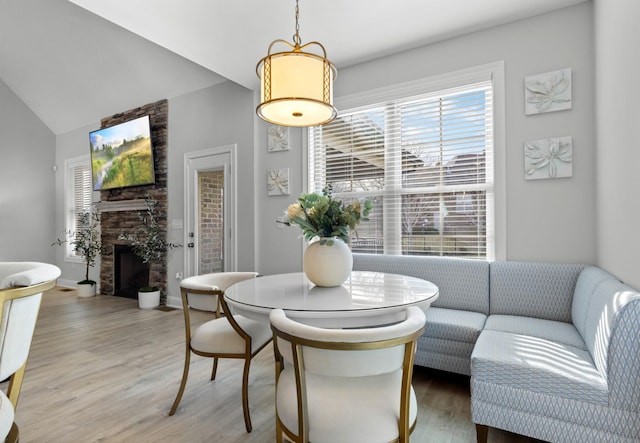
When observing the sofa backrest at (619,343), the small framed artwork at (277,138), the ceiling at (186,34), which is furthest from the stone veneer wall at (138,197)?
the sofa backrest at (619,343)

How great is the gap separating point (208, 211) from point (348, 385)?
379 cm

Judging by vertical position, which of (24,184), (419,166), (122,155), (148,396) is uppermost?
(122,155)

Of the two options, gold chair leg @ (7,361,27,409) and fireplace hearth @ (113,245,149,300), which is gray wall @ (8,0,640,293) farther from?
gold chair leg @ (7,361,27,409)

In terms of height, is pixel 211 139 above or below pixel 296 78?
above

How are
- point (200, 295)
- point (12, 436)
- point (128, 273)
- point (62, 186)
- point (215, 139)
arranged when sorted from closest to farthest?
point (12, 436)
point (200, 295)
point (215, 139)
point (128, 273)
point (62, 186)

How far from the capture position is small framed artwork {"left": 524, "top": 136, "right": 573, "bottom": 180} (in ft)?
8.08

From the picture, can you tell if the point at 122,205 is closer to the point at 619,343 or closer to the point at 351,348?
the point at 351,348

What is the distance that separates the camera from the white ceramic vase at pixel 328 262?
6.16 ft

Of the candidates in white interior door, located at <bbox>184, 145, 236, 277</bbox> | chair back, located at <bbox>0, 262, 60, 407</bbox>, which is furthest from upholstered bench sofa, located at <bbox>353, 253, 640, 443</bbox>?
white interior door, located at <bbox>184, 145, 236, 277</bbox>

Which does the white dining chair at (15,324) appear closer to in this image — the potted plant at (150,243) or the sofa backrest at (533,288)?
the sofa backrest at (533,288)

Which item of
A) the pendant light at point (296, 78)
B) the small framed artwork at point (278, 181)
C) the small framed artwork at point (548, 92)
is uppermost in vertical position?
the small framed artwork at point (548, 92)

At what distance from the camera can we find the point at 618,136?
6.26ft

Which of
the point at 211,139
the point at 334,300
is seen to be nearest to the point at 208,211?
the point at 211,139

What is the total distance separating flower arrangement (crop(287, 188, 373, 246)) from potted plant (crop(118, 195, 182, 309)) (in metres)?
3.42
